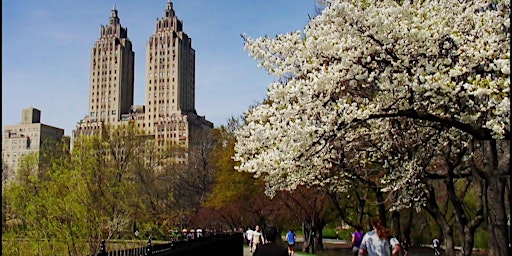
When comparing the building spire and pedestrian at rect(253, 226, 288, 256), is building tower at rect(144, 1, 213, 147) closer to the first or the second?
the building spire

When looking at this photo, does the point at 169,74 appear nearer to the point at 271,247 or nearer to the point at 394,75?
the point at 394,75

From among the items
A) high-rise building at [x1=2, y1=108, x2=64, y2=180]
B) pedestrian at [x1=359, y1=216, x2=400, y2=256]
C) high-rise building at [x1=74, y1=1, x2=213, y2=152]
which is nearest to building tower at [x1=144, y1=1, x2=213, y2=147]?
high-rise building at [x1=74, y1=1, x2=213, y2=152]

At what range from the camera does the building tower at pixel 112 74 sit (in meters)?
145

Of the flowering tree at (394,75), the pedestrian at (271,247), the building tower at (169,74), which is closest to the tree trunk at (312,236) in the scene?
the flowering tree at (394,75)

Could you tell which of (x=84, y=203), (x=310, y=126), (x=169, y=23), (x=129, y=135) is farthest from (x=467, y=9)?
(x=169, y=23)

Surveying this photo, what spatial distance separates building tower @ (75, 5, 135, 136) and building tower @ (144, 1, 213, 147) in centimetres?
1050

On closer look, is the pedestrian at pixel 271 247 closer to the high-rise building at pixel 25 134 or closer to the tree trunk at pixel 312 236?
the tree trunk at pixel 312 236

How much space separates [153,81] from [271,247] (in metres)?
134

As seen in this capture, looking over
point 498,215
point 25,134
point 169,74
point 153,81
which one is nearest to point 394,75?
point 498,215

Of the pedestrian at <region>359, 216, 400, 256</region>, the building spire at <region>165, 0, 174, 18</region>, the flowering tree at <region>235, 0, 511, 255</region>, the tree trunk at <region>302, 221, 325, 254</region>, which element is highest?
the building spire at <region>165, 0, 174, 18</region>

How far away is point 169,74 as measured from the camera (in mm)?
138000

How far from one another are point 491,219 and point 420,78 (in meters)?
4.78

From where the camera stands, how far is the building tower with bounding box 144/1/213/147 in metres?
132

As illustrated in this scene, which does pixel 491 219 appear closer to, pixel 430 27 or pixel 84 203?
pixel 430 27
